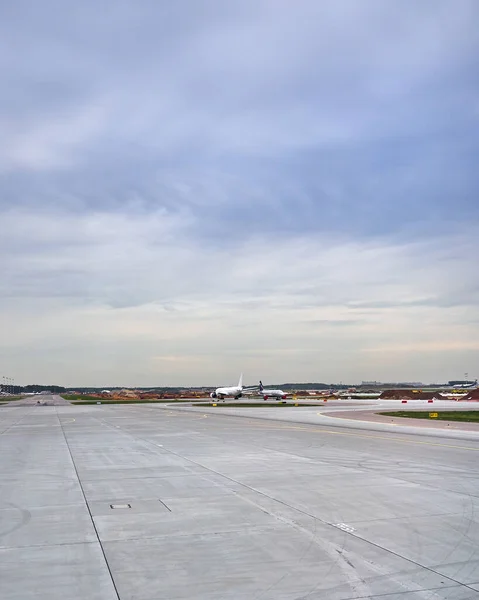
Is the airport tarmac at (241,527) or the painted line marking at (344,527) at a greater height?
the painted line marking at (344,527)

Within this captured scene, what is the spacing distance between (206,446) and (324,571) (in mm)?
16864

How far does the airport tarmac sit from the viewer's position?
7.27 metres

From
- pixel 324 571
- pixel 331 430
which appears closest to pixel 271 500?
pixel 324 571

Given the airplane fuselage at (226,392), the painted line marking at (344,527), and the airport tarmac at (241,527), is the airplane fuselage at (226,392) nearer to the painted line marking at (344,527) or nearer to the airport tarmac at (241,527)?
the airport tarmac at (241,527)

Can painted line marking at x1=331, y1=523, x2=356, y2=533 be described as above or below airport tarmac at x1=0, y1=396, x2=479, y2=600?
above

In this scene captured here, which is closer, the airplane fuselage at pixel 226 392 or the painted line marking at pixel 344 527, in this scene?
the painted line marking at pixel 344 527

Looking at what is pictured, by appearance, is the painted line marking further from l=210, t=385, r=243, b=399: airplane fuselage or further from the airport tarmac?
l=210, t=385, r=243, b=399: airplane fuselage

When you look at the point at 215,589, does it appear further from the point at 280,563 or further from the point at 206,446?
the point at 206,446

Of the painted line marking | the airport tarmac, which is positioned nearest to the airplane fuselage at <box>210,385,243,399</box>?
the airport tarmac

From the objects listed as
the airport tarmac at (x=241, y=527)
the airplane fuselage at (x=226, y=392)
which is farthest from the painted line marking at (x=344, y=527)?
the airplane fuselage at (x=226, y=392)

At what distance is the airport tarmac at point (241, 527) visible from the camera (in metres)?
7.27

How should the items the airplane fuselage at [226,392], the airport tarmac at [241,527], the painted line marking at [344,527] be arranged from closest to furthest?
the airport tarmac at [241,527], the painted line marking at [344,527], the airplane fuselage at [226,392]

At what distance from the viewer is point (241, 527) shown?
9.98m

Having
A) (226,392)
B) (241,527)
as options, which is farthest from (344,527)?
(226,392)
